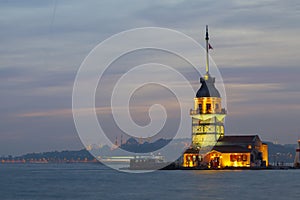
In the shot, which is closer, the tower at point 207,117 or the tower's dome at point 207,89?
the tower at point 207,117

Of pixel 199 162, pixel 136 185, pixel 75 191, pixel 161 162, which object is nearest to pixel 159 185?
pixel 136 185

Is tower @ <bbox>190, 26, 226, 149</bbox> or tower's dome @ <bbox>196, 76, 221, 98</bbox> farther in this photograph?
tower's dome @ <bbox>196, 76, 221, 98</bbox>

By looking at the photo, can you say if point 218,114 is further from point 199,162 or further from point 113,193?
point 113,193

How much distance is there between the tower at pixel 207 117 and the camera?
163 meters

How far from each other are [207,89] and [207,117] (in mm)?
5700

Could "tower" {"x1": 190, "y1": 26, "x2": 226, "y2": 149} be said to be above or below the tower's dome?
below

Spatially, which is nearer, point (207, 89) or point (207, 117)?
point (207, 117)

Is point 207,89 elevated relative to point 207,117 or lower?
elevated

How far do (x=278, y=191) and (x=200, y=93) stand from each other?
64.5 meters

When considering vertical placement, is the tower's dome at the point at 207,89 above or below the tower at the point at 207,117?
above

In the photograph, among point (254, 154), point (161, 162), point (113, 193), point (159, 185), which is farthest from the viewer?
point (161, 162)

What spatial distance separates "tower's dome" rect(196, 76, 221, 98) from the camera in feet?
541

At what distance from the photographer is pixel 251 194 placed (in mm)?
97625

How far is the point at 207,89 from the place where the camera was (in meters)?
165
